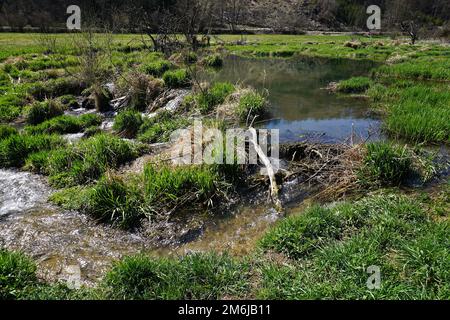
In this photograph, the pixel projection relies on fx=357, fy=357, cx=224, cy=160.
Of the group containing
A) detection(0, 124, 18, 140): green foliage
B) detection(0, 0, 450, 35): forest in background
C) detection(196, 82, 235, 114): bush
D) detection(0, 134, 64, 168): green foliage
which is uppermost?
detection(0, 0, 450, 35): forest in background

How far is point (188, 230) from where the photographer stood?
289 inches

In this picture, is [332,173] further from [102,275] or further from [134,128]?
[134,128]

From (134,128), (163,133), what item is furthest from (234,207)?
(134,128)

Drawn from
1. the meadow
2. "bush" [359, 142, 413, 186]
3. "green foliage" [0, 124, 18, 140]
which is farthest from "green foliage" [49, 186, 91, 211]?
"bush" [359, 142, 413, 186]

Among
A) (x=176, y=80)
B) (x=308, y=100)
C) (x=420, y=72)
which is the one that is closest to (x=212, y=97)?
(x=176, y=80)

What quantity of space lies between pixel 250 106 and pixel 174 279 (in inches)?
392

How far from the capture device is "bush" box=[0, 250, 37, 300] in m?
4.82

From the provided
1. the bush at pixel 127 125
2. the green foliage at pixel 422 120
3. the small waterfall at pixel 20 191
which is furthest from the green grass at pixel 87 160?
the green foliage at pixel 422 120

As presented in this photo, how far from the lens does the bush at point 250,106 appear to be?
1381 centimetres

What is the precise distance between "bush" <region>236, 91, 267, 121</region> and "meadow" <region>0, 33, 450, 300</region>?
0.07 metres

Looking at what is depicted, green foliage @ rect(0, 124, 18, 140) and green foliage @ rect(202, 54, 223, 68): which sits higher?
green foliage @ rect(202, 54, 223, 68)

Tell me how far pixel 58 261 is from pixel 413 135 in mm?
10394

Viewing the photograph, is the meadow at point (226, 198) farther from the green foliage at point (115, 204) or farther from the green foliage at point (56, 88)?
the green foliage at point (56, 88)

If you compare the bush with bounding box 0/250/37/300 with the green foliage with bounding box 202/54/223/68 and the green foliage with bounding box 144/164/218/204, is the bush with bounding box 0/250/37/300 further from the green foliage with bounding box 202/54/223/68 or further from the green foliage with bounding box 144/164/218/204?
the green foliage with bounding box 202/54/223/68
